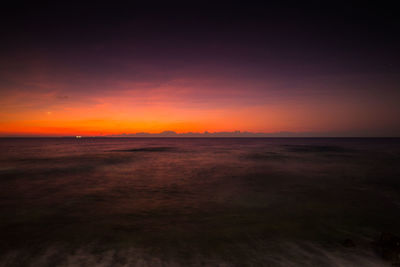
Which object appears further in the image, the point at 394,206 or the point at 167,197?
the point at 167,197

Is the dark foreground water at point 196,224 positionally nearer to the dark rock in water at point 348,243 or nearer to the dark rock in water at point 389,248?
the dark rock in water at point 348,243

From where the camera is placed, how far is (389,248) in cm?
575

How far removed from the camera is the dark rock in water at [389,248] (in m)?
5.48

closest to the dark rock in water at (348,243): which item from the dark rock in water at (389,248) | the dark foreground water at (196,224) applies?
the dark foreground water at (196,224)

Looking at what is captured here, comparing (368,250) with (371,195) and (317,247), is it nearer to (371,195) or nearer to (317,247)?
(317,247)

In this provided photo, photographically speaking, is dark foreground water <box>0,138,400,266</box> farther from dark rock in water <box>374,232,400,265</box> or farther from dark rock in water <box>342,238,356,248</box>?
dark rock in water <box>374,232,400,265</box>

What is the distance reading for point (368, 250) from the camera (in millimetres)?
6230

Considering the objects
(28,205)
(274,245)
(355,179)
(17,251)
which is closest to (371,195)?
(355,179)

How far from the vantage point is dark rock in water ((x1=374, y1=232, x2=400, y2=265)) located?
5.48m

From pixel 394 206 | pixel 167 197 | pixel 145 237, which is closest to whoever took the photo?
pixel 145 237

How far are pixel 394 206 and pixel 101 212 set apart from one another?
45.1ft

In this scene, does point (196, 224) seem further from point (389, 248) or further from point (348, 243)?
point (389, 248)

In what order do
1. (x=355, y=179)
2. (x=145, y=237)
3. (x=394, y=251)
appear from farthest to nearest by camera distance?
(x=355, y=179) < (x=145, y=237) < (x=394, y=251)

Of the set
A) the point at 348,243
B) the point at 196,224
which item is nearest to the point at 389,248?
the point at 348,243
